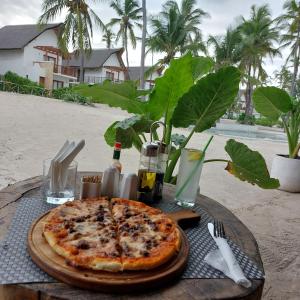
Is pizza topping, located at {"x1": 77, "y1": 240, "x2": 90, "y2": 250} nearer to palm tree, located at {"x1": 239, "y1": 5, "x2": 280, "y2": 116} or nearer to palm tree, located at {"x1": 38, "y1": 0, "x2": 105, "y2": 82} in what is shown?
palm tree, located at {"x1": 38, "y1": 0, "x2": 105, "y2": 82}

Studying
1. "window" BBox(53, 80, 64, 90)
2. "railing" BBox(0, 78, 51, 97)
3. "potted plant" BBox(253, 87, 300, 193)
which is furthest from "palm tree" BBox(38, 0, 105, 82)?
"potted plant" BBox(253, 87, 300, 193)

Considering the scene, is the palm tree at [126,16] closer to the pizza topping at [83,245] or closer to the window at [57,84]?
the window at [57,84]

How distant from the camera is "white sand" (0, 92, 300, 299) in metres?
2.05

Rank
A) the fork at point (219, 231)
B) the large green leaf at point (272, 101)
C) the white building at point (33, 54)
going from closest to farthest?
the fork at point (219, 231), the large green leaf at point (272, 101), the white building at point (33, 54)

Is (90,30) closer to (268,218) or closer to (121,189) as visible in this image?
(268,218)

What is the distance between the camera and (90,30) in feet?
54.2

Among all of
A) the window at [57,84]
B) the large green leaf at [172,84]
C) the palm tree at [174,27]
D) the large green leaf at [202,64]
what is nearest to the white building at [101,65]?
the window at [57,84]

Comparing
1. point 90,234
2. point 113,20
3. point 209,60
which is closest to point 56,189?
point 90,234

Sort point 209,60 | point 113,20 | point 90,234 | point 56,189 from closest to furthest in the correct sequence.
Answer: point 90,234 < point 56,189 < point 209,60 < point 113,20

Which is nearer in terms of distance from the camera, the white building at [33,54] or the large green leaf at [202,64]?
the large green leaf at [202,64]

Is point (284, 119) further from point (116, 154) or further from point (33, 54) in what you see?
point (33, 54)

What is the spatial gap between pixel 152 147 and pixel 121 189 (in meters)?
0.20

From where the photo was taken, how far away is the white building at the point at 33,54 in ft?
69.1

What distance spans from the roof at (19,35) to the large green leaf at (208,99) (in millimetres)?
21933
